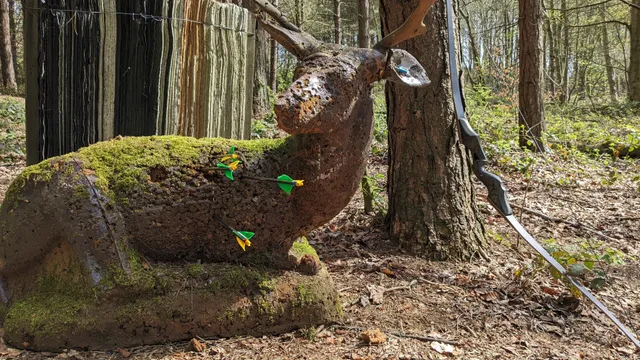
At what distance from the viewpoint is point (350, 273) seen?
388 centimetres

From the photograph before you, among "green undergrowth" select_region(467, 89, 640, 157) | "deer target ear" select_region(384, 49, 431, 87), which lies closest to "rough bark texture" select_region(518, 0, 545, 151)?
"green undergrowth" select_region(467, 89, 640, 157)

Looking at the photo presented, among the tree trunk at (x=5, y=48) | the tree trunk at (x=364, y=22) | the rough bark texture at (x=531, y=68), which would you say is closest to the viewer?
the rough bark texture at (x=531, y=68)

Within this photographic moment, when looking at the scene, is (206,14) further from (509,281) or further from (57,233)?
(509,281)

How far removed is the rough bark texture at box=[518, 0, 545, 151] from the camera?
8.84 meters

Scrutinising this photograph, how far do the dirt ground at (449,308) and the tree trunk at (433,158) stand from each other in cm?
21

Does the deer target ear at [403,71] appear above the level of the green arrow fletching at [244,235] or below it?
above

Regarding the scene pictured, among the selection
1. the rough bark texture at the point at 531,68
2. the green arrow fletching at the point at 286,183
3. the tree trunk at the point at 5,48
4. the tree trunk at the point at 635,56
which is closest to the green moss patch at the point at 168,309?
the green arrow fletching at the point at 286,183

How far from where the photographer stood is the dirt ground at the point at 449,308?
2.73 m

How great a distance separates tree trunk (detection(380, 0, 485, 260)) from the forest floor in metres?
0.20

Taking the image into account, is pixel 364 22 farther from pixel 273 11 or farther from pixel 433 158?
pixel 273 11

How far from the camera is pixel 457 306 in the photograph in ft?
11.1

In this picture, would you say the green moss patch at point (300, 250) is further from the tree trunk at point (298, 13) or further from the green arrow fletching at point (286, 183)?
the tree trunk at point (298, 13)

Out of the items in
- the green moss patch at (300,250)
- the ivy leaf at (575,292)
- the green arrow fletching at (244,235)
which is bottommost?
the ivy leaf at (575,292)

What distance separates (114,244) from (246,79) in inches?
72.6
